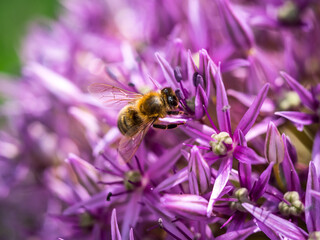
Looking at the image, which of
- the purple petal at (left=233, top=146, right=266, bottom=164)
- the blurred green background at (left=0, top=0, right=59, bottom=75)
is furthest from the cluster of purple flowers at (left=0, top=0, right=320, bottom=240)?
the blurred green background at (left=0, top=0, right=59, bottom=75)

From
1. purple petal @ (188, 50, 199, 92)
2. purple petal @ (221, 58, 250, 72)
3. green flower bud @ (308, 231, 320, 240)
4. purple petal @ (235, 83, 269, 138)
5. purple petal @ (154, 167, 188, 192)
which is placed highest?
purple petal @ (188, 50, 199, 92)

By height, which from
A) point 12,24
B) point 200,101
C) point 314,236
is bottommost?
point 314,236

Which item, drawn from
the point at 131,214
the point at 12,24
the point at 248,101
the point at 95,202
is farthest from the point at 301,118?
the point at 12,24

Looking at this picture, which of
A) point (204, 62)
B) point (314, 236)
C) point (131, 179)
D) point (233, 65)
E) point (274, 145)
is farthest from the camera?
point (233, 65)

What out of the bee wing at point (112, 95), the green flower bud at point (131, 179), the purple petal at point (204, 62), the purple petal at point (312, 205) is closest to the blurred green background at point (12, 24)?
the bee wing at point (112, 95)

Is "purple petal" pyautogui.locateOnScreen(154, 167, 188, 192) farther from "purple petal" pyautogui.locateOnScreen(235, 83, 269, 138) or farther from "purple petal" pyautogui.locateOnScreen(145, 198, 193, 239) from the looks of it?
"purple petal" pyautogui.locateOnScreen(235, 83, 269, 138)

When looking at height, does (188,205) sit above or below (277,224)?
above

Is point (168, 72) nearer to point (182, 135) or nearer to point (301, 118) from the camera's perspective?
point (182, 135)
